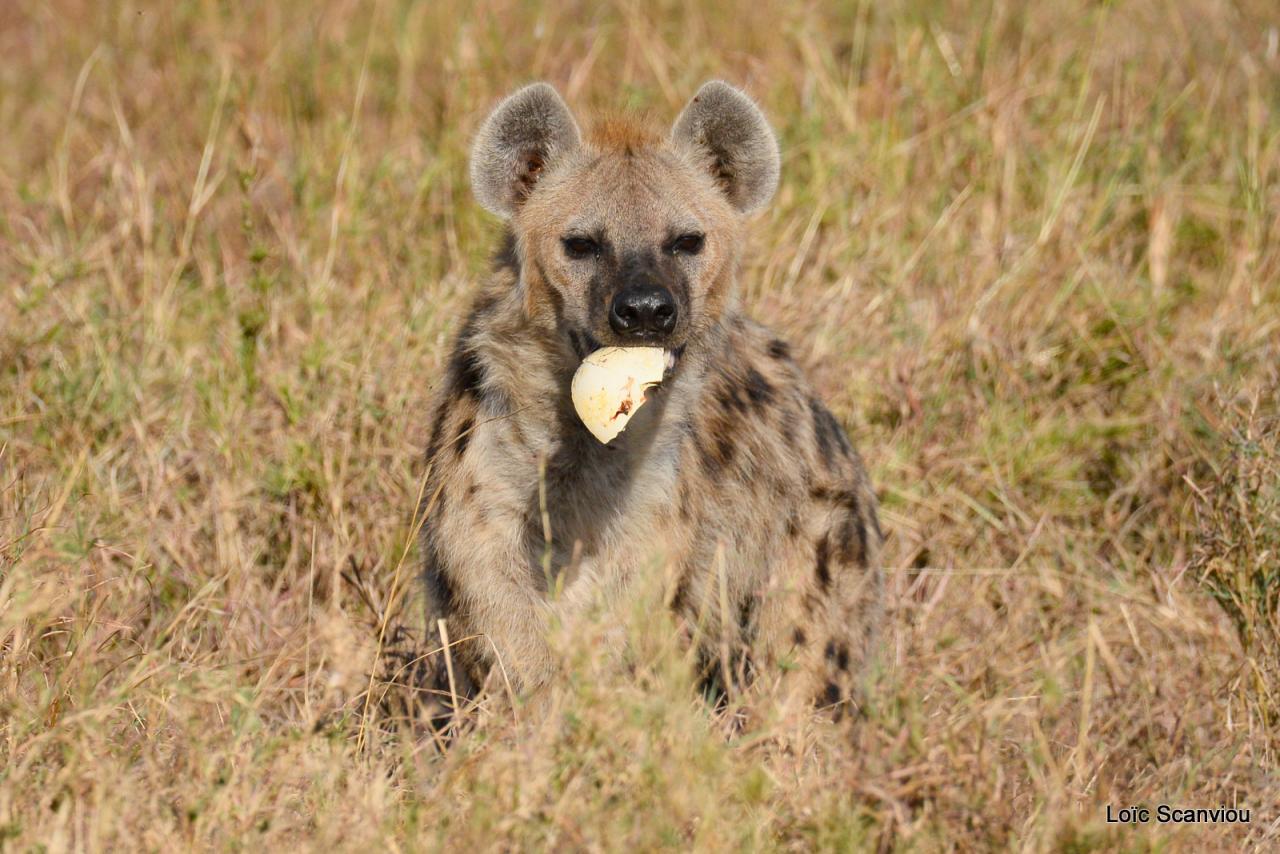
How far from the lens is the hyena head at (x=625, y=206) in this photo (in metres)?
3.79

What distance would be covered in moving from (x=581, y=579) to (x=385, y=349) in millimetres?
1453

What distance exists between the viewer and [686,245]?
13.2 feet

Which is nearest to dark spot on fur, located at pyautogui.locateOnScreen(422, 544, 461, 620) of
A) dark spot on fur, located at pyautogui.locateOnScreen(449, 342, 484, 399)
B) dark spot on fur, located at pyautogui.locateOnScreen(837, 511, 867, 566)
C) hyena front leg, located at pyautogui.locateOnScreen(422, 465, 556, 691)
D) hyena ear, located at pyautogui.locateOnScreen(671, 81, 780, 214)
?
hyena front leg, located at pyautogui.locateOnScreen(422, 465, 556, 691)

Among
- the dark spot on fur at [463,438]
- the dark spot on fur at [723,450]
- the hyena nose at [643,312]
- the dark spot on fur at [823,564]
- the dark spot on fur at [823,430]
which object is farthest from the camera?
the dark spot on fur at [823,430]

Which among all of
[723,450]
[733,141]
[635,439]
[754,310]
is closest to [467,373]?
[635,439]

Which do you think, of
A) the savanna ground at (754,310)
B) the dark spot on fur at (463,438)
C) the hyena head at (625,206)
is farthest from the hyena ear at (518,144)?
the savanna ground at (754,310)

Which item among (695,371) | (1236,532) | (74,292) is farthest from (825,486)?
(74,292)

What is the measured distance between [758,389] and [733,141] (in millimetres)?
656

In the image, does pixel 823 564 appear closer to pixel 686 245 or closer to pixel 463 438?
pixel 686 245

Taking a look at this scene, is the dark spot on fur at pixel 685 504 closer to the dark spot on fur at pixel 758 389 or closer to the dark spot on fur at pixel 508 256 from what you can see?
the dark spot on fur at pixel 758 389

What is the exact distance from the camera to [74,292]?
206 inches

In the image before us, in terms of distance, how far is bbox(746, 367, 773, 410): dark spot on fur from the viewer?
165 inches

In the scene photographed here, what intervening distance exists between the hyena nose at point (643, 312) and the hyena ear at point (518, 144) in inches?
25.5

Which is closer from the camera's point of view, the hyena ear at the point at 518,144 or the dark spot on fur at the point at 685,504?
the dark spot on fur at the point at 685,504
